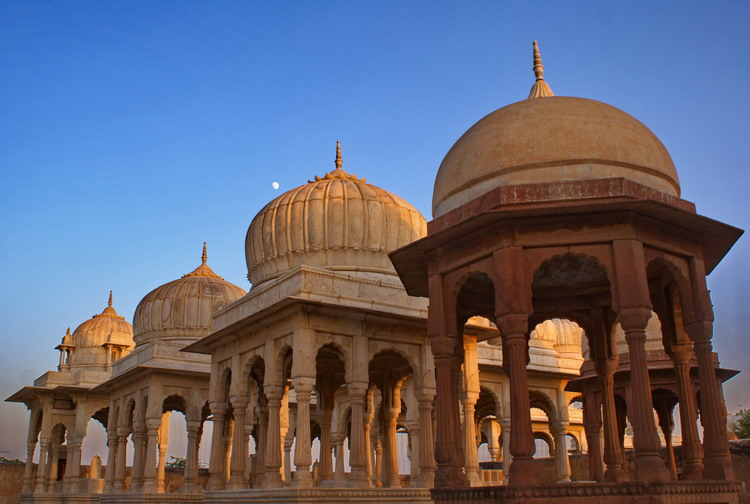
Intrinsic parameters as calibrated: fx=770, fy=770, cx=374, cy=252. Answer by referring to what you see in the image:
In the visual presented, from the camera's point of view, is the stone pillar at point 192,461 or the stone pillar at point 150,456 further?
the stone pillar at point 150,456

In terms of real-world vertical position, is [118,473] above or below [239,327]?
below

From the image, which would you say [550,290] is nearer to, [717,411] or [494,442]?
[717,411]

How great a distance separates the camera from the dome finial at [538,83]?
15.1 meters

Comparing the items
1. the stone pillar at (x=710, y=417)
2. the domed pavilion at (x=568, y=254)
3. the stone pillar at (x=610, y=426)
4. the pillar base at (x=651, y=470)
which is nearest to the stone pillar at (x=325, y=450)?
the domed pavilion at (x=568, y=254)

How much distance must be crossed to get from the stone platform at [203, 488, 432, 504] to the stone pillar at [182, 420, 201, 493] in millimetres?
6192

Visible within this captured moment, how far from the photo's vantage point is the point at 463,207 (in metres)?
12.2

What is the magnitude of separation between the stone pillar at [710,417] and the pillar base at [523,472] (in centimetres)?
280

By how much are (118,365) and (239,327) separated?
11.5 meters

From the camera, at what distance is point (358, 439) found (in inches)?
698

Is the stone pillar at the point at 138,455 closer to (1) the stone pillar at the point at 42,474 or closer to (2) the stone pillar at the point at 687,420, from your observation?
(1) the stone pillar at the point at 42,474

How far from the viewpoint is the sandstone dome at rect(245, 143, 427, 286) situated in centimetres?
2155

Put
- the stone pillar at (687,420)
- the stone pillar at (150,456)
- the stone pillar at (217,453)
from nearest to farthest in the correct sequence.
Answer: the stone pillar at (687,420) → the stone pillar at (217,453) → the stone pillar at (150,456)

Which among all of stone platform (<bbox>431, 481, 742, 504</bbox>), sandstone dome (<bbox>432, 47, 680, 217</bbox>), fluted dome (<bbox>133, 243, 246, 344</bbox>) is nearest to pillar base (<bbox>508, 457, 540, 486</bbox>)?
stone platform (<bbox>431, 481, 742, 504</bbox>)

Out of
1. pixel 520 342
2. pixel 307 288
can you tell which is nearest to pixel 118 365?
pixel 307 288
